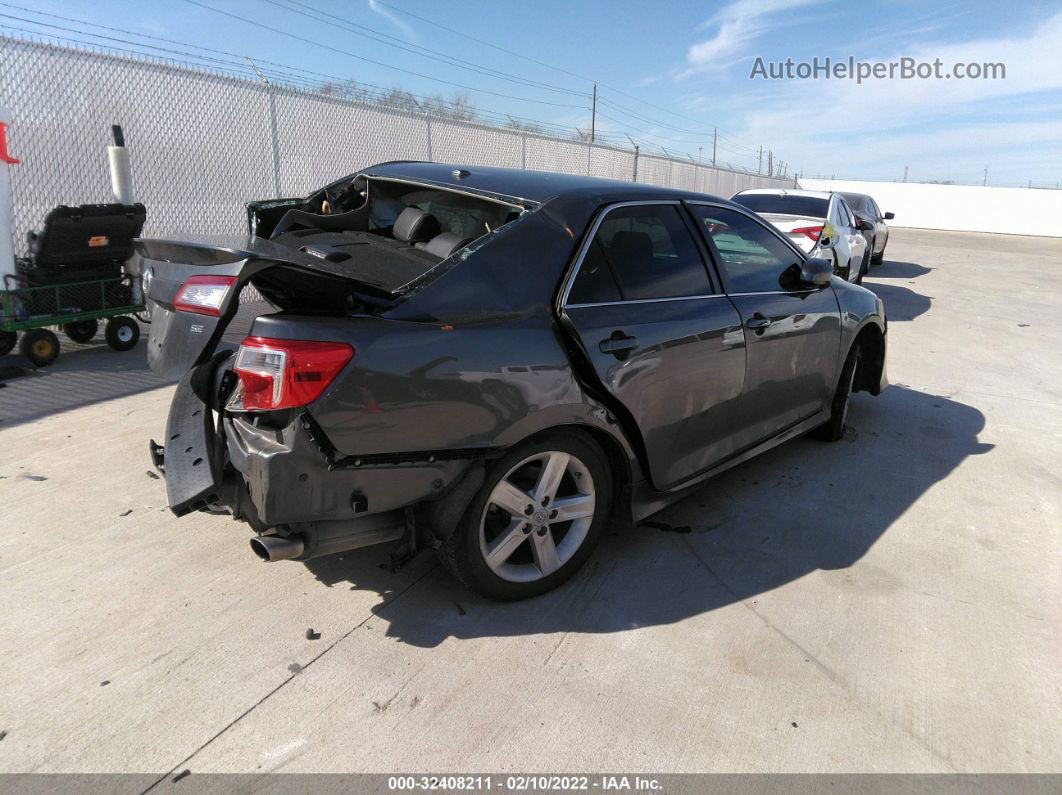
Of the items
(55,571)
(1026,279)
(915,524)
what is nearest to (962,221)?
(1026,279)

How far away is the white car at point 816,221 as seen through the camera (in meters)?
10.2

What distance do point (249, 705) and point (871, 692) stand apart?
2194 mm

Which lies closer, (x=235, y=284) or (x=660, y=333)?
(x=235, y=284)

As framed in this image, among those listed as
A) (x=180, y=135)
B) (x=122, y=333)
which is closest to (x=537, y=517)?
(x=122, y=333)

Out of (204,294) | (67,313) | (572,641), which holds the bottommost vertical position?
(572,641)

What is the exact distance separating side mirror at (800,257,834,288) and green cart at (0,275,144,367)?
5895 millimetres

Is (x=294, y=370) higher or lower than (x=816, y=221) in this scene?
lower

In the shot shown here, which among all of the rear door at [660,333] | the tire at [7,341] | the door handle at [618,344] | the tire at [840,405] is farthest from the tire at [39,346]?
the tire at [840,405]

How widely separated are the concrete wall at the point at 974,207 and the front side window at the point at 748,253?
4475 centimetres

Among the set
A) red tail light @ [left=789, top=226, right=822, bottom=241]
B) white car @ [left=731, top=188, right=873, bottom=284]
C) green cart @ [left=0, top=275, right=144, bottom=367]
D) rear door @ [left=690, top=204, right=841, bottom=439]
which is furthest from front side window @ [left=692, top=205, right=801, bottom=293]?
red tail light @ [left=789, top=226, right=822, bottom=241]

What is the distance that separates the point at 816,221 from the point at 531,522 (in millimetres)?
8966

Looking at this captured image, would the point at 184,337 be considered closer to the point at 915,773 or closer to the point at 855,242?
the point at 915,773

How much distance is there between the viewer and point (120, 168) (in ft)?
23.8

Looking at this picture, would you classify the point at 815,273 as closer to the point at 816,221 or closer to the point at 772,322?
the point at 772,322
